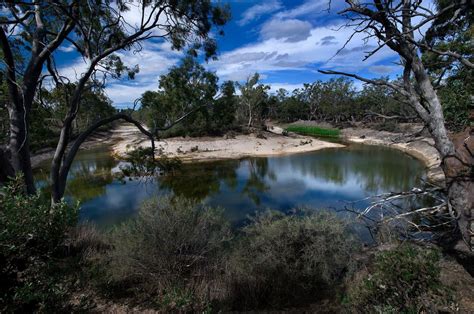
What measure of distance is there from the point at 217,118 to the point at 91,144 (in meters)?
20.5

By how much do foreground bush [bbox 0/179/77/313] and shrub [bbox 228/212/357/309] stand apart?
3011 millimetres

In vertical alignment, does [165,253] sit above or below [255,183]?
above

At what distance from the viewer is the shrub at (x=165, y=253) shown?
4.71m

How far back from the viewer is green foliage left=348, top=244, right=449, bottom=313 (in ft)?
8.44

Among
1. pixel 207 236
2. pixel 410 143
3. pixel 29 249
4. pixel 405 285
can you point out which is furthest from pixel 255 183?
pixel 410 143

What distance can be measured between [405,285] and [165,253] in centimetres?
390

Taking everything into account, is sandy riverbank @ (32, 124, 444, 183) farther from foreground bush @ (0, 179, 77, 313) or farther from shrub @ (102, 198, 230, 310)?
foreground bush @ (0, 179, 77, 313)

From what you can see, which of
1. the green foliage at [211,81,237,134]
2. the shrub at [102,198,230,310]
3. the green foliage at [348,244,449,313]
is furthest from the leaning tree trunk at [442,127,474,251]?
the green foliage at [211,81,237,134]

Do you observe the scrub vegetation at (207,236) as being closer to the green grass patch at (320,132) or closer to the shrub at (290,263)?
the shrub at (290,263)

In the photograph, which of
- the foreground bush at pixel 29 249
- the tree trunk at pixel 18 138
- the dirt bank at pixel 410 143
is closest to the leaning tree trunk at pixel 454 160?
the dirt bank at pixel 410 143

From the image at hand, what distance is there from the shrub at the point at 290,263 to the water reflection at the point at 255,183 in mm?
4293

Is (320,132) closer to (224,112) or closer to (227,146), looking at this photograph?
(224,112)

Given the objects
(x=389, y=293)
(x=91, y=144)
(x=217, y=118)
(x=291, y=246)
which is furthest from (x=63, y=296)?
(x=91, y=144)

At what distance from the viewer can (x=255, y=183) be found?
684 inches
